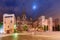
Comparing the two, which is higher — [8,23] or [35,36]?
[8,23]

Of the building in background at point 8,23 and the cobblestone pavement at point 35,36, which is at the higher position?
the building in background at point 8,23

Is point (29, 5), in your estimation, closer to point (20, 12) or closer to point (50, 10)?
point (20, 12)

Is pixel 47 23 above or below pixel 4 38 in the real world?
above

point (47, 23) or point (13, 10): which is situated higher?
point (13, 10)

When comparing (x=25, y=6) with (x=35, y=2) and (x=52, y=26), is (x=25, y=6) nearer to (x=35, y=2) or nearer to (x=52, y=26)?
(x=35, y=2)

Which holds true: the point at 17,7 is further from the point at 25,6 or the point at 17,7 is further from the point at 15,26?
the point at 15,26

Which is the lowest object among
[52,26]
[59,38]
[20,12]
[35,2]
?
[59,38]

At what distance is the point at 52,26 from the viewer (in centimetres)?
271

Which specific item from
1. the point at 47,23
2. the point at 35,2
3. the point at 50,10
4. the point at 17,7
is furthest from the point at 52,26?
the point at 17,7

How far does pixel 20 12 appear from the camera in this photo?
2.71 meters

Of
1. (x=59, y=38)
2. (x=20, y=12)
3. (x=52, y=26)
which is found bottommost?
(x=59, y=38)

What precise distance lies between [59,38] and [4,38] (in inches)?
36.6

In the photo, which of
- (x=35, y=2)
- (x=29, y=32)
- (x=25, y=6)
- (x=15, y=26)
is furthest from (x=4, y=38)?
(x=35, y=2)

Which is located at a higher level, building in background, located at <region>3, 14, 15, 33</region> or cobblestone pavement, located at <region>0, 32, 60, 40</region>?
building in background, located at <region>3, 14, 15, 33</region>
